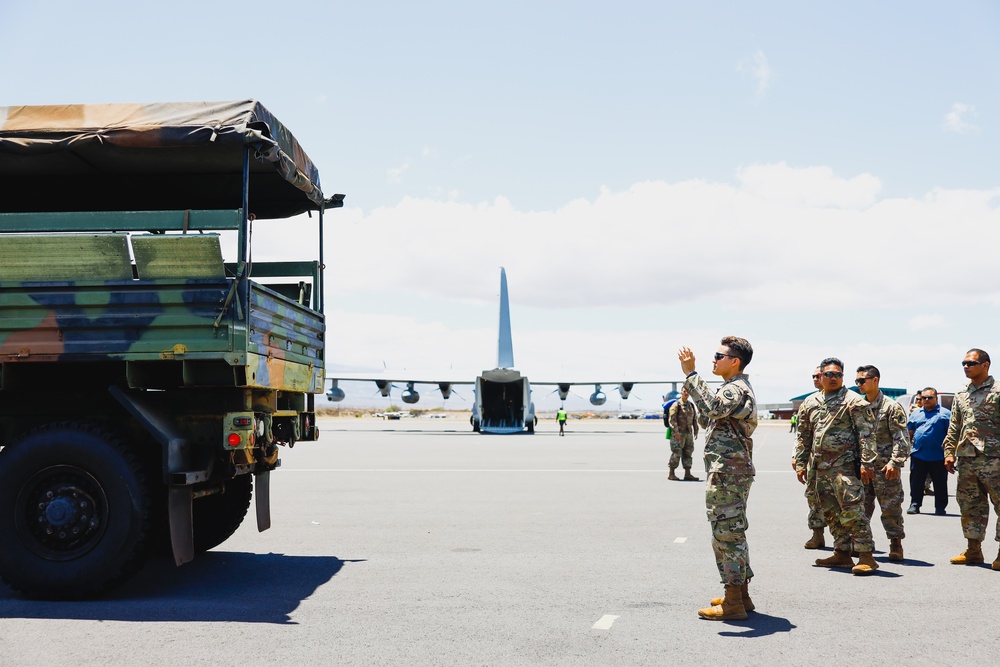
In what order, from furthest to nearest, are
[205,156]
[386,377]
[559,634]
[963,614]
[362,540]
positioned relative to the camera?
[386,377] → [362,540] → [205,156] → [963,614] → [559,634]

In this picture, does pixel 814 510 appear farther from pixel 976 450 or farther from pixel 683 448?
pixel 683 448

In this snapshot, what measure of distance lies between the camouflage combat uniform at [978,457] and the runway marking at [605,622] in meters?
4.26

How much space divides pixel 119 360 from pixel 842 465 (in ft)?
20.1

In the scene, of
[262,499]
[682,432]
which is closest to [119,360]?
[262,499]

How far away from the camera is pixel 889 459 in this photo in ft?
28.2

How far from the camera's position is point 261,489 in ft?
24.7

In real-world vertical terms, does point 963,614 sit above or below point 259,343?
below

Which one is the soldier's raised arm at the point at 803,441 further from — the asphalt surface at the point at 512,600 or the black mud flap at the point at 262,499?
Answer: the black mud flap at the point at 262,499

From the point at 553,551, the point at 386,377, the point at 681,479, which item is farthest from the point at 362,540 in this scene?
the point at 386,377

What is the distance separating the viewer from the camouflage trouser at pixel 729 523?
5.68 meters

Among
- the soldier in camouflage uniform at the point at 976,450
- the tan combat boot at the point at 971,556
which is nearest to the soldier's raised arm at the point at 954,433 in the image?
the soldier in camouflage uniform at the point at 976,450

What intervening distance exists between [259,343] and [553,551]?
11.9 feet

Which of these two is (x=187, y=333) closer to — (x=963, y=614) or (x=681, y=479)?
(x=963, y=614)

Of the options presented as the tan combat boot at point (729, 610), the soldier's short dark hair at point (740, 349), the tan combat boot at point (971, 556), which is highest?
the soldier's short dark hair at point (740, 349)
